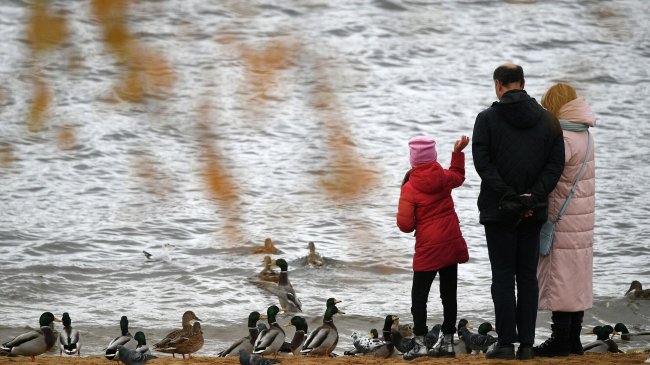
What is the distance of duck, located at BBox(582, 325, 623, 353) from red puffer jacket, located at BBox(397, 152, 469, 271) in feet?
→ 7.88

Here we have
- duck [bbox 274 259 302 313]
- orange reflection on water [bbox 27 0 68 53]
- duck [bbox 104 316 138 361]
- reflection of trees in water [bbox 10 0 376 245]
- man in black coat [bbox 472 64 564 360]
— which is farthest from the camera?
orange reflection on water [bbox 27 0 68 53]

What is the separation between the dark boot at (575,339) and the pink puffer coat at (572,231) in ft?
1.10

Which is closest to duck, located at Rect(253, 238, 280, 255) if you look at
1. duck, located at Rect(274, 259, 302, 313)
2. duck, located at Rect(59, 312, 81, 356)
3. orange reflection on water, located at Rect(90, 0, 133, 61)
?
duck, located at Rect(274, 259, 302, 313)

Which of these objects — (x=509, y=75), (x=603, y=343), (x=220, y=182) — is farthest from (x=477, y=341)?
(x=220, y=182)

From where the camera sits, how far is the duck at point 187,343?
993cm

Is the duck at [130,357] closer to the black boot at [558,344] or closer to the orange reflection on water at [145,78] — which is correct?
the black boot at [558,344]

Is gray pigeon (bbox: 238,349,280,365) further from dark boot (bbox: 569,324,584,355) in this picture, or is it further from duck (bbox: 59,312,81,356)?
duck (bbox: 59,312,81,356)

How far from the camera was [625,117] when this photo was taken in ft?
77.4

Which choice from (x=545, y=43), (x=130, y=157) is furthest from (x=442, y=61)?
(x=130, y=157)

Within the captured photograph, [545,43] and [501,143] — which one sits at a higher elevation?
[501,143]

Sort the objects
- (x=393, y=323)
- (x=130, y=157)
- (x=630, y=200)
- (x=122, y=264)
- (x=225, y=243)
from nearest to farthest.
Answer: (x=393, y=323) → (x=122, y=264) → (x=225, y=243) → (x=630, y=200) → (x=130, y=157)

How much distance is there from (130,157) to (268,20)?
11.4 metres

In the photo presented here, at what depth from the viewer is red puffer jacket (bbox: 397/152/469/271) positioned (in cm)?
743

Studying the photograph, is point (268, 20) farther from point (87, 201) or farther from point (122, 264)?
point (122, 264)
